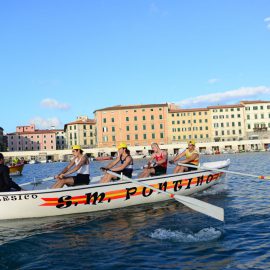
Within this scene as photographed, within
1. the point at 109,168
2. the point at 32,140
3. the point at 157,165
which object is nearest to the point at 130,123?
the point at 32,140

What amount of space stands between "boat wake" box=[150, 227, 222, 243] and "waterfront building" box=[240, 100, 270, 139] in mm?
94097

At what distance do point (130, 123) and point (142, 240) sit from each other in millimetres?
88379

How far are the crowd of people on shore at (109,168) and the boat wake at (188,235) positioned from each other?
2562 mm

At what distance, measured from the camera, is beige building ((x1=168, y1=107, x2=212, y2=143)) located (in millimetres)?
97438

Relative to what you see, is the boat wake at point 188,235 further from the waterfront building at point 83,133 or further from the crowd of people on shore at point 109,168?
the waterfront building at point 83,133

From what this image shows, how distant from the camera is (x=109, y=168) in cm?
1132

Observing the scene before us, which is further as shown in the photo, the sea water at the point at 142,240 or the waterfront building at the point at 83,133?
the waterfront building at the point at 83,133

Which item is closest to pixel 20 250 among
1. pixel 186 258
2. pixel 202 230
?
pixel 186 258

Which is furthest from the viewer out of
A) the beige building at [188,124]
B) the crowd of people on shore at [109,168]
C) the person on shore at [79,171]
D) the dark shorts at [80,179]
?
the beige building at [188,124]

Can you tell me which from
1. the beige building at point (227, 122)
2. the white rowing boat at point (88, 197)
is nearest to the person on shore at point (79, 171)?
the white rowing boat at point (88, 197)

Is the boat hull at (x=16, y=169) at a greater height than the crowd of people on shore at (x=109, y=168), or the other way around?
the crowd of people on shore at (x=109, y=168)

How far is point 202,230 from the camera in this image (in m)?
7.95

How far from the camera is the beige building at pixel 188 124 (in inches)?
3836

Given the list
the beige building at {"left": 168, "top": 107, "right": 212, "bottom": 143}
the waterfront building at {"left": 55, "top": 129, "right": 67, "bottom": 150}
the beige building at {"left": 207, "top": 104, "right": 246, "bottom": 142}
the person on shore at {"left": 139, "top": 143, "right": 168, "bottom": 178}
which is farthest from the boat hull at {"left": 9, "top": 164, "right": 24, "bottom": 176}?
the waterfront building at {"left": 55, "top": 129, "right": 67, "bottom": 150}
